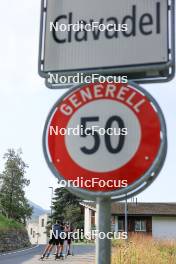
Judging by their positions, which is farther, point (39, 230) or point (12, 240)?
point (39, 230)

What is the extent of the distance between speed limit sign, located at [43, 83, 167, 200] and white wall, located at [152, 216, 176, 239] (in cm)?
6087

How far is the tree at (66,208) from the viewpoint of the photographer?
7462cm

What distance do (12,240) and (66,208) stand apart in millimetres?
33073

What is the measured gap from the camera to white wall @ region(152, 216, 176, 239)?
62312 millimetres

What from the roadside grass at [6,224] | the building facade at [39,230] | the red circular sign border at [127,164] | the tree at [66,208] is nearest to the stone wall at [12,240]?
the roadside grass at [6,224]

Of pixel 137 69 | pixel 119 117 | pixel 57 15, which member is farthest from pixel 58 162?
pixel 57 15

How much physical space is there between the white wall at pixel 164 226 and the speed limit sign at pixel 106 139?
200 feet

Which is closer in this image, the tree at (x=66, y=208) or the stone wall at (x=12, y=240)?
the stone wall at (x=12, y=240)

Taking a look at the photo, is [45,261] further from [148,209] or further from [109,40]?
[148,209]

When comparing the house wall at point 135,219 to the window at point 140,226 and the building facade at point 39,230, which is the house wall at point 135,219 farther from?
the building facade at point 39,230

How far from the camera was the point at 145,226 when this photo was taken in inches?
2453

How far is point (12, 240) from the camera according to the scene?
4262cm

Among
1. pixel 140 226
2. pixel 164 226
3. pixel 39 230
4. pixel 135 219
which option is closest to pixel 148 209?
pixel 164 226

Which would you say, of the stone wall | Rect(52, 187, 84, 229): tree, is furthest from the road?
Rect(52, 187, 84, 229): tree
